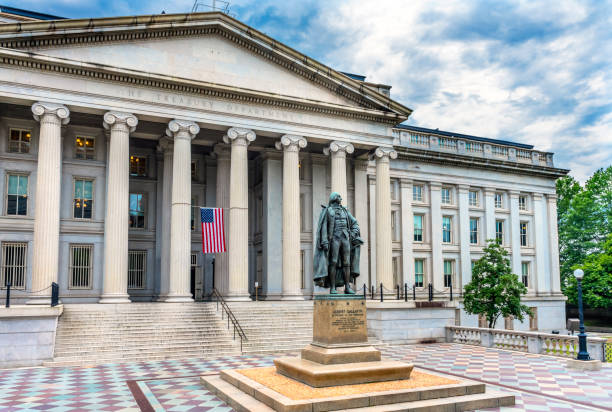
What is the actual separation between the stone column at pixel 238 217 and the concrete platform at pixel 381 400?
1417 cm

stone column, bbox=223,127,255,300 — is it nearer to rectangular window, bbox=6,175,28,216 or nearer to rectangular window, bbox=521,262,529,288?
rectangular window, bbox=6,175,28,216

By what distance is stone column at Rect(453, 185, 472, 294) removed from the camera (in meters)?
41.3

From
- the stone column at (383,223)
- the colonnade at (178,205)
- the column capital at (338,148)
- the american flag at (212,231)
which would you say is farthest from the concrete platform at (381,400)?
the column capital at (338,148)

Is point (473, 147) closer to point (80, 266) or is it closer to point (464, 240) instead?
point (464, 240)

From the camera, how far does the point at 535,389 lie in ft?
46.7

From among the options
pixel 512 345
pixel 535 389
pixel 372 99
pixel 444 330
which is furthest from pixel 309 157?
pixel 535 389

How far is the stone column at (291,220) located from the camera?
29.0 meters

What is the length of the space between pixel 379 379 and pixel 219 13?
72.2ft

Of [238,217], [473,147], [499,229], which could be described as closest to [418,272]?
[499,229]

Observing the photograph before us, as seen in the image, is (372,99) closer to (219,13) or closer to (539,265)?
(219,13)

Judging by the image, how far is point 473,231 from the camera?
43062 millimetres

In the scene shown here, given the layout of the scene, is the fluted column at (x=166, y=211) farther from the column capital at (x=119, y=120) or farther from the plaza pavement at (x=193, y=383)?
the plaza pavement at (x=193, y=383)

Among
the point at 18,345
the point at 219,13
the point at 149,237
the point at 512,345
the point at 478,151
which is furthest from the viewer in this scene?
the point at 478,151

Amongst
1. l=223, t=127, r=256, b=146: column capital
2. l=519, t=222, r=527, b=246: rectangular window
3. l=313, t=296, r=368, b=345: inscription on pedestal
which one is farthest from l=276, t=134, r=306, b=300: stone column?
l=519, t=222, r=527, b=246: rectangular window
